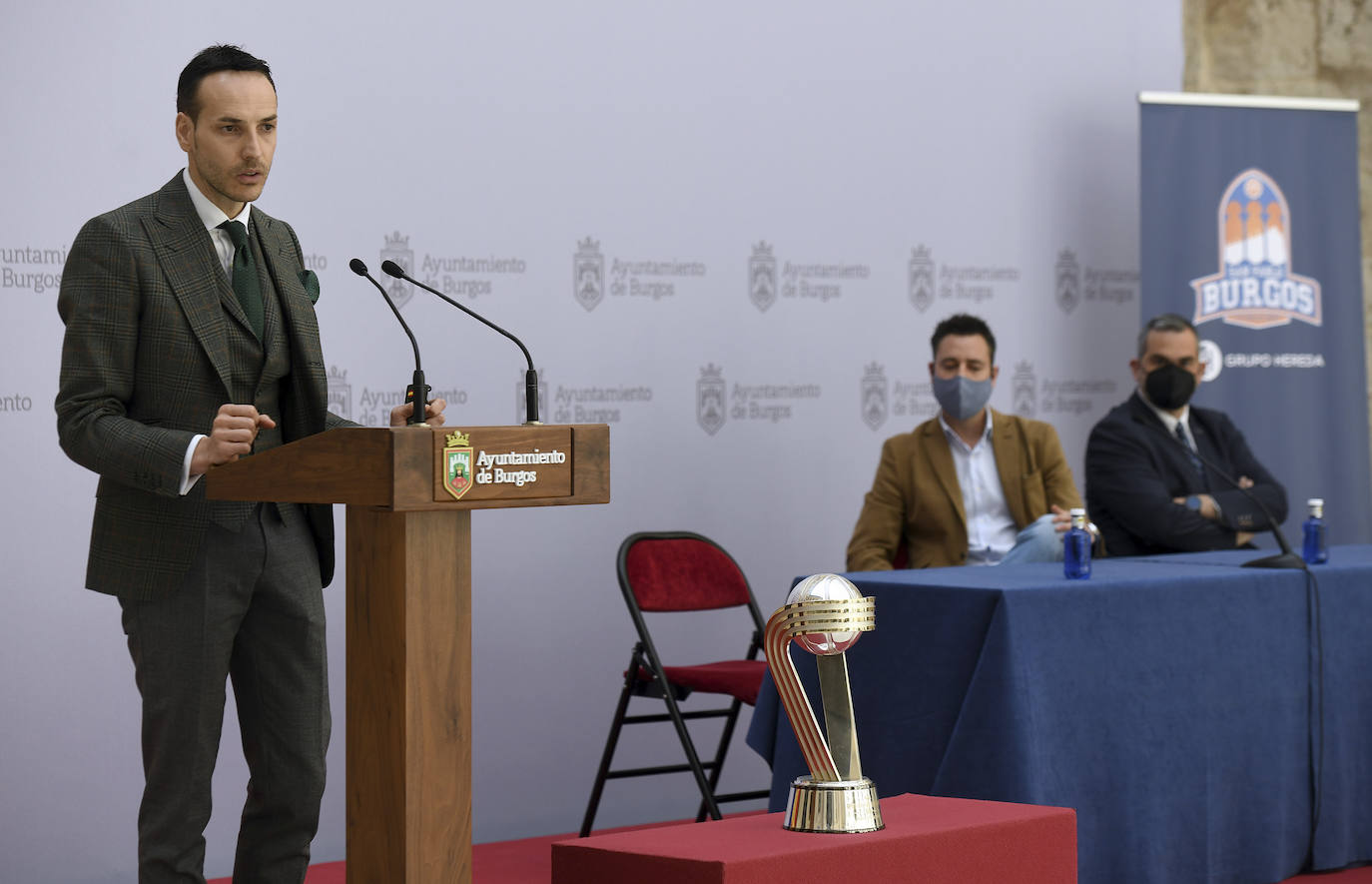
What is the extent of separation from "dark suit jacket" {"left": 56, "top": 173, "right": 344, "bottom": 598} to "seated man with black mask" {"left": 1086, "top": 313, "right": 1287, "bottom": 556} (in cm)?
309

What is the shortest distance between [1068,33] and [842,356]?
161 cm

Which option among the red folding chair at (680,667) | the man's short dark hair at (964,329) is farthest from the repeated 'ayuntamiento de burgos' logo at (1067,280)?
the red folding chair at (680,667)

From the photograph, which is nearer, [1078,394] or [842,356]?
[842,356]

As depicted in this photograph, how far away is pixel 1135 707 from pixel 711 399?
202cm

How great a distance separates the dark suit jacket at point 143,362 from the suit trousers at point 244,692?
61 mm

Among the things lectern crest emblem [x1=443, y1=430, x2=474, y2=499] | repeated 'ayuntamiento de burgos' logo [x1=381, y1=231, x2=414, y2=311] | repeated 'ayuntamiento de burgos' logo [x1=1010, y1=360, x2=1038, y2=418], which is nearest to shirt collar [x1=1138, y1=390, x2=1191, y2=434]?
repeated 'ayuntamiento de burgos' logo [x1=1010, y1=360, x2=1038, y2=418]

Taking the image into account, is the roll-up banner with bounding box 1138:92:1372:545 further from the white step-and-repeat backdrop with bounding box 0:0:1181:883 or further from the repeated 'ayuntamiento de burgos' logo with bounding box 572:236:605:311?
the repeated 'ayuntamiento de burgos' logo with bounding box 572:236:605:311

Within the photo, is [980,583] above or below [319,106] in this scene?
below

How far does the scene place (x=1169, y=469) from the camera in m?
4.93

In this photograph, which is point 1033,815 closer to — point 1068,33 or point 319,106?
point 319,106

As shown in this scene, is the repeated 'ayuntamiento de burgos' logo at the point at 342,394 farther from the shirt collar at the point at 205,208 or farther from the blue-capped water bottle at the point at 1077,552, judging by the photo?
the blue-capped water bottle at the point at 1077,552

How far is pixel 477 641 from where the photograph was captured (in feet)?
15.5

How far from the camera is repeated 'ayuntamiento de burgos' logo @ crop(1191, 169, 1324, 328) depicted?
5902mm

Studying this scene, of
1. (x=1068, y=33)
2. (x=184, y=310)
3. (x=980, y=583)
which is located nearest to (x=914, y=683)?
(x=980, y=583)
